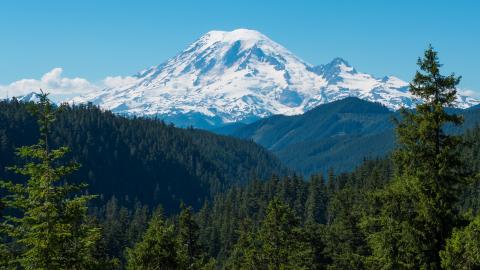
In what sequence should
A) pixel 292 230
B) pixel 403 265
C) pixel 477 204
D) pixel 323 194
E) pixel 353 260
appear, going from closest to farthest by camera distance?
pixel 403 265
pixel 292 230
pixel 353 260
pixel 477 204
pixel 323 194

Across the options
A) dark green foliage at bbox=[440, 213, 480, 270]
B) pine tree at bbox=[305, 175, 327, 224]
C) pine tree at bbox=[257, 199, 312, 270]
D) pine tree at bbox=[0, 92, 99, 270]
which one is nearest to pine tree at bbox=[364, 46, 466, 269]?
dark green foliage at bbox=[440, 213, 480, 270]

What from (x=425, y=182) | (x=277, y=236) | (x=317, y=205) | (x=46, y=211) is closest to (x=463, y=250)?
(x=425, y=182)

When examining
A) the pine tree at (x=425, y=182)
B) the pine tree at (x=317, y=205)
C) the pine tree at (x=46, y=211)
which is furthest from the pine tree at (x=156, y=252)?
the pine tree at (x=317, y=205)

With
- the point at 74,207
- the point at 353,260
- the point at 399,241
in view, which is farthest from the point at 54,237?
the point at 353,260

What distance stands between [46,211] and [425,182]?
46.2 feet

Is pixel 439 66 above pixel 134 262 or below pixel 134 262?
above

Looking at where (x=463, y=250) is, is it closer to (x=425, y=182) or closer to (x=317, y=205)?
(x=425, y=182)

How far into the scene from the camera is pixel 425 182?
22.7 metres

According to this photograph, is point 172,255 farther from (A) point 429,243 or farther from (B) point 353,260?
(B) point 353,260

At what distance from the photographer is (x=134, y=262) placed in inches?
1248

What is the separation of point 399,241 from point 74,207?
1253cm

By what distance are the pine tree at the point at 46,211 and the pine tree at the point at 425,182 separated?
11837mm

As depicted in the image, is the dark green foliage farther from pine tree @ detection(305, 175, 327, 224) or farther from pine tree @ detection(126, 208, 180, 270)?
pine tree @ detection(305, 175, 327, 224)

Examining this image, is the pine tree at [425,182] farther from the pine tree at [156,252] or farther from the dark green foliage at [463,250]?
the pine tree at [156,252]
